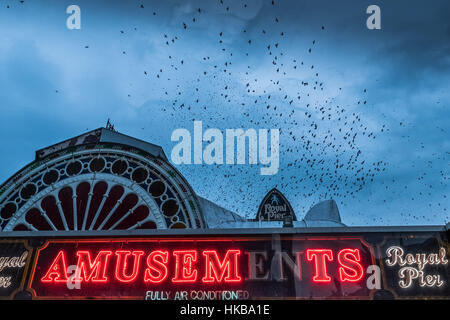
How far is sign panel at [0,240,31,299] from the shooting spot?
10016 millimetres

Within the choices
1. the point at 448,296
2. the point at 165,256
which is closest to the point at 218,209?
the point at 165,256

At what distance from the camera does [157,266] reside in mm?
10094

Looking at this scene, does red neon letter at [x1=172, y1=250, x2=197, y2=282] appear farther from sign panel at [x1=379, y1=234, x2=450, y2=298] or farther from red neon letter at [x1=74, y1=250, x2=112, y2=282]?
sign panel at [x1=379, y1=234, x2=450, y2=298]

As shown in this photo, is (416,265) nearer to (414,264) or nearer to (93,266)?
(414,264)

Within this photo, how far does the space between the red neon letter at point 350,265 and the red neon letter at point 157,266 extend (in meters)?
4.67

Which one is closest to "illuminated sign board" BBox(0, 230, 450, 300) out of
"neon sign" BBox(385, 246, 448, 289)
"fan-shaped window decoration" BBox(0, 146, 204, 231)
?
"neon sign" BBox(385, 246, 448, 289)

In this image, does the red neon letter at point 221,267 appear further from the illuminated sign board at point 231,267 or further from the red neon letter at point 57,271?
the red neon letter at point 57,271

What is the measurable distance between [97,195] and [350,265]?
13.8m

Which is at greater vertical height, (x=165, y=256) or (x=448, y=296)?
(x=165, y=256)

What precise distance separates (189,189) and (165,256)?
8.61 meters

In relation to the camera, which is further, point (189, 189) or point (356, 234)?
point (189, 189)
